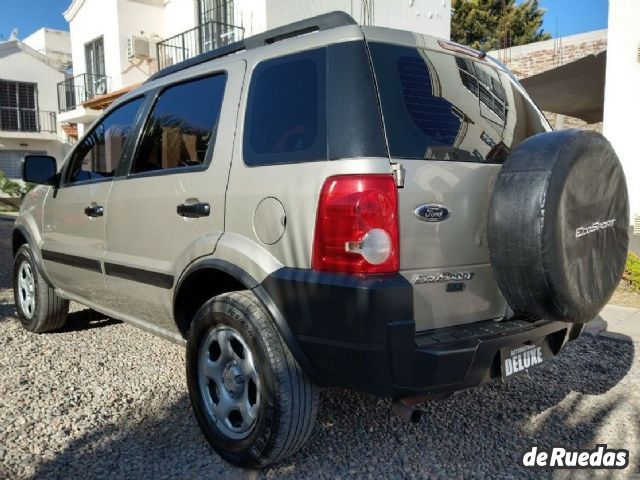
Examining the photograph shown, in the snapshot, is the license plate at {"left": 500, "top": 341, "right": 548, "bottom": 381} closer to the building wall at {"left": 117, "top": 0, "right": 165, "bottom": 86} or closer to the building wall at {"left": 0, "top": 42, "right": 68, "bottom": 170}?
the building wall at {"left": 117, "top": 0, "right": 165, "bottom": 86}

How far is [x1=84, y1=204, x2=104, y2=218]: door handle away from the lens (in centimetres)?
367

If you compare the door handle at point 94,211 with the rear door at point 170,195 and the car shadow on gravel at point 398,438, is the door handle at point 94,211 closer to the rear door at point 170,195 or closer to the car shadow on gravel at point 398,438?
the rear door at point 170,195

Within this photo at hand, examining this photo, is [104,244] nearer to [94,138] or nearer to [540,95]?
[94,138]

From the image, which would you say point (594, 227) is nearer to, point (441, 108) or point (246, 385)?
point (441, 108)

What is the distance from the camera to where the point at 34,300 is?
186 inches

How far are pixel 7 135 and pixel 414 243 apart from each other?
2650cm

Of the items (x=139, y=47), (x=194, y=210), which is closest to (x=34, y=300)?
(x=194, y=210)

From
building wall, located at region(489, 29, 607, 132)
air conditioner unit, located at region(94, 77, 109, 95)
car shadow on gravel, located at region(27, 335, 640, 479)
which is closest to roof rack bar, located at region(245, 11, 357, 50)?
car shadow on gravel, located at region(27, 335, 640, 479)

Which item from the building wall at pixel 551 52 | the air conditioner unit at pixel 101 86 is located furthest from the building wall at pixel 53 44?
the building wall at pixel 551 52

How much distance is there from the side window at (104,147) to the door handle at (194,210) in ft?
3.08

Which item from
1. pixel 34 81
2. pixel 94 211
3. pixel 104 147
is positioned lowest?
pixel 94 211

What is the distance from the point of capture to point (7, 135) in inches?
960

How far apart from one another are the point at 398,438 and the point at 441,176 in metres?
1.44

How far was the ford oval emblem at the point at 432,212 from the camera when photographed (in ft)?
7.56
